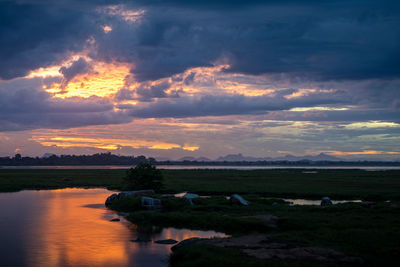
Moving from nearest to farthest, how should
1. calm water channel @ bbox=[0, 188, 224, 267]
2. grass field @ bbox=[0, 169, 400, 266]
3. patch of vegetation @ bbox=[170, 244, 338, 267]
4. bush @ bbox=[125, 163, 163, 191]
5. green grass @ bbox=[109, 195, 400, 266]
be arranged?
patch of vegetation @ bbox=[170, 244, 338, 267] → grass field @ bbox=[0, 169, 400, 266] → green grass @ bbox=[109, 195, 400, 266] → calm water channel @ bbox=[0, 188, 224, 267] → bush @ bbox=[125, 163, 163, 191]

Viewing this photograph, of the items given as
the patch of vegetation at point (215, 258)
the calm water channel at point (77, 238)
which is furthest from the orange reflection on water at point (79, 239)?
the patch of vegetation at point (215, 258)

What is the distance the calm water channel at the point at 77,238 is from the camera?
2258 centimetres

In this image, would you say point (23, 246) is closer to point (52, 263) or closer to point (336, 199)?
point (52, 263)

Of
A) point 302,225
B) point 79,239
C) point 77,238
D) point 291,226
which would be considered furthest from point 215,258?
point 77,238

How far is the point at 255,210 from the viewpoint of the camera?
1537 inches

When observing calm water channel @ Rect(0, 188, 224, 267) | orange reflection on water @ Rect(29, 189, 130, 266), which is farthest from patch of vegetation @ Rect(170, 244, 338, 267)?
orange reflection on water @ Rect(29, 189, 130, 266)

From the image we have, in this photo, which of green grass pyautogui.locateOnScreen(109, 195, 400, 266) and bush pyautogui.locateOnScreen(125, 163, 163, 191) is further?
bush pyautogui.locateOnScreen(125, 163, 163, 191)

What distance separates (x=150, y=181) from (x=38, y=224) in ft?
82.0

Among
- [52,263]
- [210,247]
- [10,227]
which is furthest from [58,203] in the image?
[210,247]

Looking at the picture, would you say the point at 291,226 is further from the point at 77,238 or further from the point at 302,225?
the point at 77,238

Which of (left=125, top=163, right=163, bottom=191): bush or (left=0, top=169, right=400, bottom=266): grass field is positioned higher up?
(left=125, top=163, right=163, bottom=191): bush

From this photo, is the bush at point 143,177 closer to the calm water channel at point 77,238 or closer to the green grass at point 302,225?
the green grass at point 302,225

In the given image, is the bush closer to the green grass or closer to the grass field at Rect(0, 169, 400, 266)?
the grass field at Rect(0, 169, 400, 266)

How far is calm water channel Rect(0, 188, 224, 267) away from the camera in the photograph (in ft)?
74.1
